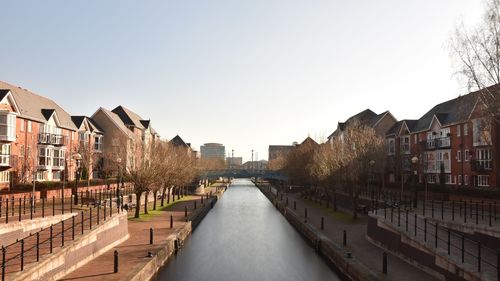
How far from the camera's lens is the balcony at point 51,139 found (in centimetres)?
5097

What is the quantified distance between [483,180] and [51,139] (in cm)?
4755

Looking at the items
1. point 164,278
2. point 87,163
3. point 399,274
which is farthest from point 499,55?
point 87,163

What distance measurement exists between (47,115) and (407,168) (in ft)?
152

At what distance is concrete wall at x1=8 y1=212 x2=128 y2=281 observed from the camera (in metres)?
15.3

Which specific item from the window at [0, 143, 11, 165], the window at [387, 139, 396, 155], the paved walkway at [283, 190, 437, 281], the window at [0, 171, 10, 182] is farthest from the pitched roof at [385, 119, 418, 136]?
the window at [0, 171, 10, 182]

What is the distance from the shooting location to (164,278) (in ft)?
73.4

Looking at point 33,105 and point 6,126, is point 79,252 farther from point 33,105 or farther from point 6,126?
point 33,105

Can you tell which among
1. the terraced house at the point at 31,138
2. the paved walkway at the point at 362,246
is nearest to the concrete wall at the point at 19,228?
the paved walkway at the point at 362,246

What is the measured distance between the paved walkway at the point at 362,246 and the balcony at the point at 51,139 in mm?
29710

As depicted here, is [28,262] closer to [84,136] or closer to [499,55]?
[499,55]

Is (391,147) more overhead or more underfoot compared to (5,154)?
more overhead

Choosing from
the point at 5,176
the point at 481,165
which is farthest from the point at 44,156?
the point at 481,165

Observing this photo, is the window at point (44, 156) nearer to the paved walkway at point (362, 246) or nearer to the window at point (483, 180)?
the paved walkway at point (362, 246)

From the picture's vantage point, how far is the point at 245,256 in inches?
1117
